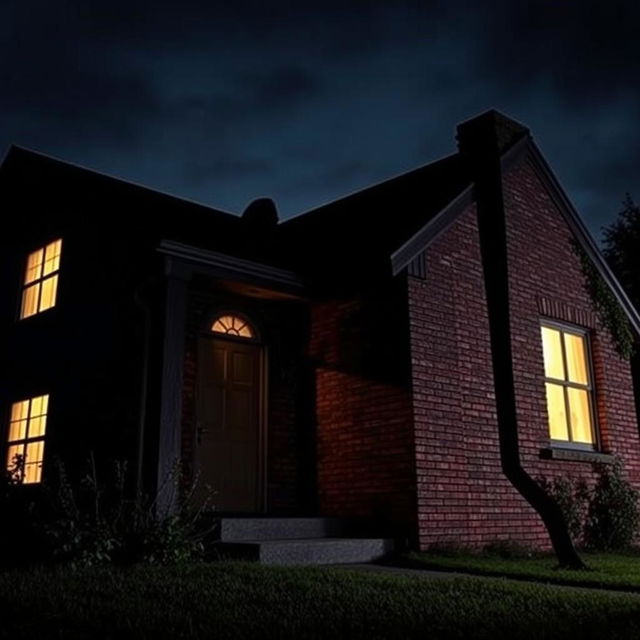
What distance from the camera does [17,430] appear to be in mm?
9977

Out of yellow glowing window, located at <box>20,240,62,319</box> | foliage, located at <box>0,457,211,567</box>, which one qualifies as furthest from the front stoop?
yellow glowing window, located at <box>20,240,62,319</box>

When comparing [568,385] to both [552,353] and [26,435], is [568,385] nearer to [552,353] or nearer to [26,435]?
[552,353]

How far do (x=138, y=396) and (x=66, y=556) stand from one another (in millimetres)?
2013

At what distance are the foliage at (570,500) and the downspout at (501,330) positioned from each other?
1485mm

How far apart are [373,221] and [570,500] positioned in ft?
14.0

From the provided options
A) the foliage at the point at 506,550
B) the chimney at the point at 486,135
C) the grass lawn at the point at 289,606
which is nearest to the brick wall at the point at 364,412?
the foliage at the point at 506,550

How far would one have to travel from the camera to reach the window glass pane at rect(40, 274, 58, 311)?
10.2 metres

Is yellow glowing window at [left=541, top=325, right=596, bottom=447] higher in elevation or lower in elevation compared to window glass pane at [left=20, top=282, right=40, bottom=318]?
lower

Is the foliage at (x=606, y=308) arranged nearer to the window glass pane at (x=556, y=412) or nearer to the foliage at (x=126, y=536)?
the window glass pane at (x=556, y=412)

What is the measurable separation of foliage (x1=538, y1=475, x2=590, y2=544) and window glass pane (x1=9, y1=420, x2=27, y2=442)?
6.57 metres

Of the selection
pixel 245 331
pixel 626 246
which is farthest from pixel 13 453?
pixel 626 246

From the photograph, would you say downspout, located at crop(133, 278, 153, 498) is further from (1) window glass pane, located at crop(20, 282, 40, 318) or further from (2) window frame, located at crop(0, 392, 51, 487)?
(1) window glass pane, located at crop(20, 282, 40, 318)

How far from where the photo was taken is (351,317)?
8.84 metres

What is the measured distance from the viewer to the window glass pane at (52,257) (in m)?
10.3
